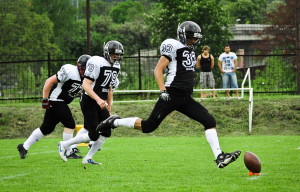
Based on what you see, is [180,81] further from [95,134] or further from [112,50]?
[95,134]

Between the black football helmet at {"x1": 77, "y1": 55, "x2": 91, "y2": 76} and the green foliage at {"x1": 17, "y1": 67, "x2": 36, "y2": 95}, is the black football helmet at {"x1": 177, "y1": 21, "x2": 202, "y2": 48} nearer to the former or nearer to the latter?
the black football helmet at {"x1": 77, "y1": 55, "x2": 91, "y2": 76}

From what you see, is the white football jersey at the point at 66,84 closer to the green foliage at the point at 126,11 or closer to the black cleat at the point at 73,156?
the black cleat at the point at 73,156

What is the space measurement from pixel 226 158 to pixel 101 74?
2392mm

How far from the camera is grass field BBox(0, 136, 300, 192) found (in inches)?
237

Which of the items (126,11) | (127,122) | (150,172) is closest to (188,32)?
(127,122)

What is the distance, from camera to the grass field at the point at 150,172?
19.8ft

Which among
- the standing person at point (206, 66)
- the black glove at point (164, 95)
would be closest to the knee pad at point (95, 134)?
the black glove at point (164, 95)

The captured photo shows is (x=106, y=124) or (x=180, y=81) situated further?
(x=106, y=124)

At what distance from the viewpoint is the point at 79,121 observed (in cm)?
1697

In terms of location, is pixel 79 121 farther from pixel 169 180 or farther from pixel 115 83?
pixel 169 180

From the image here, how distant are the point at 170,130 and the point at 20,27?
94.6ft

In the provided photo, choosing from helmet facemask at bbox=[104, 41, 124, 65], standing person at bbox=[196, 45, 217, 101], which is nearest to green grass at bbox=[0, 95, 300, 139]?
standing person at bbox=[196, 45, 217, 101]

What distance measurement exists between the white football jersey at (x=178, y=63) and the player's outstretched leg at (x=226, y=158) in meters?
1.06

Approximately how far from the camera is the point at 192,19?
33.6 m
